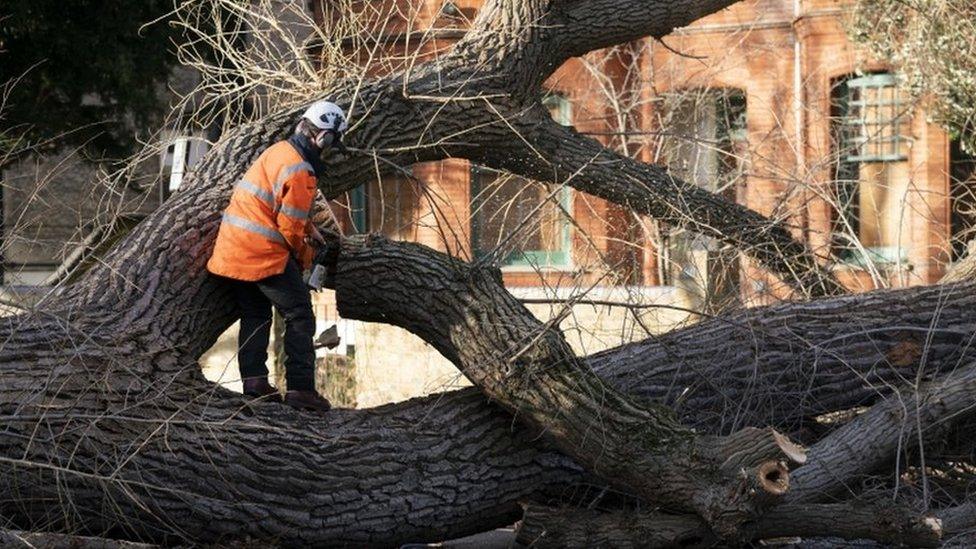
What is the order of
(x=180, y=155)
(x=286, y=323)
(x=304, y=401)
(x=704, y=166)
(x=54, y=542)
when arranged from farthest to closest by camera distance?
(x=704, y=166) < (x=180, y=155) < (x=286, y=323) < (x=304, y=401) < (x=54, y=542)

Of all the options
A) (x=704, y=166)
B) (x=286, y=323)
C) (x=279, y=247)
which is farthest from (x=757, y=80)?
(x=279, y=247)

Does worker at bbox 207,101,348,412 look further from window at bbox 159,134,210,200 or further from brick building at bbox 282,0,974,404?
brick building at bbox 282,0,974,404

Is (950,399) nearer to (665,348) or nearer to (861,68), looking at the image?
(665,348)

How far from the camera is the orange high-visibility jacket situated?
7.36 metres

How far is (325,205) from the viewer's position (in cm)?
787

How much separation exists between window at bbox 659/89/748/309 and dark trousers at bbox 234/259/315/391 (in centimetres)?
313

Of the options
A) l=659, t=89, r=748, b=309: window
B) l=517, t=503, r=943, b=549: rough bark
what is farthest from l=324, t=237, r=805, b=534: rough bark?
l=659, t=89, r=748, b=309: window

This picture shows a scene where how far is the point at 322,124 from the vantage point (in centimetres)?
756

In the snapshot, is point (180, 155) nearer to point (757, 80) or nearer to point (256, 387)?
point (256, 387)

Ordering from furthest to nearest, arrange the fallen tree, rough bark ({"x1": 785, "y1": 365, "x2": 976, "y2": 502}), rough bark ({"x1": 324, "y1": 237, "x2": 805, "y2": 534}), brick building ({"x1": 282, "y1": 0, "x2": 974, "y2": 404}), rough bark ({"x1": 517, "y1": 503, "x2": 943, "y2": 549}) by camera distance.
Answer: brick building ({"x1": 282, "y1": 0, "x2": 974, "y2": 404})
rough bark ({"x1": 785, "y1": 365, "x2": 976, "y2": 502})
rough bark ({"x1": 517, "y1": 503, "x2": 943, "y2": 549})
rough bark ({"x1": 324, "y1": 237, "x2": 805, "y2": 534})
the fallen tree

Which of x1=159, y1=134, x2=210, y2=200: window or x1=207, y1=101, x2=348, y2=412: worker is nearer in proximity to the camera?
x1=207, y1=101, x2=348, y2=412: worker

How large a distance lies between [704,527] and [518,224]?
1908 mm

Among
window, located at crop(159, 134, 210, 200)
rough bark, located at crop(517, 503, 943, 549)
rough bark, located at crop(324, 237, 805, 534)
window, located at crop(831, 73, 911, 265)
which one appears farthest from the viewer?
window, located at crop(831, 73, 911, 265)

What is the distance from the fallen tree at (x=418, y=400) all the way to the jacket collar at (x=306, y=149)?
0.51 meters
